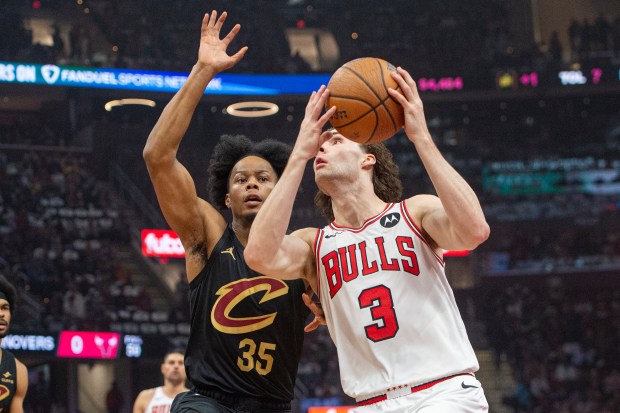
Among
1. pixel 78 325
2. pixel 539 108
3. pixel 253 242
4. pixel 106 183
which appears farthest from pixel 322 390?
pixel 253 242

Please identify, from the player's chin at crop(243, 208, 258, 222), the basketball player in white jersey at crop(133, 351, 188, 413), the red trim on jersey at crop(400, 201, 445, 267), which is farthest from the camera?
the basketball player in white jersey at crop(133, 351, 188, 413)

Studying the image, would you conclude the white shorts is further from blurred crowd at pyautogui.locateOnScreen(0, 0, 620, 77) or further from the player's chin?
blurred crowd at pyautogui.locateOnScreen(0, 0, 620, 77)

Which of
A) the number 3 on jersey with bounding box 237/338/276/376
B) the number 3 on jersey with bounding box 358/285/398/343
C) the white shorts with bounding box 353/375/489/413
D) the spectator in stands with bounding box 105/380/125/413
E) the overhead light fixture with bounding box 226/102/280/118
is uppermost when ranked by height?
the overhead light fixture with bounding box 226/102/280/118

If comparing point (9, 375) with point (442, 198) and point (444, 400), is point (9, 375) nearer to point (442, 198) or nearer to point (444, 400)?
point (444, 400)

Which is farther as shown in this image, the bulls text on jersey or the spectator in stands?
the spectator in stands

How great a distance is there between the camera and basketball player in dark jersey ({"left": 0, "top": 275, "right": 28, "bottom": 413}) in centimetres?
714

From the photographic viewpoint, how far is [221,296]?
4.97m

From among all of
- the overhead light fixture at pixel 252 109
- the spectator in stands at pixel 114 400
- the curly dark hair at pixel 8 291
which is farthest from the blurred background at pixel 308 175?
the curly dark hair at pixel 8 291

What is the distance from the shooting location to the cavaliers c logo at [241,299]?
194 inches

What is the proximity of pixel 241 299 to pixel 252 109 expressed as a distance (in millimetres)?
22547

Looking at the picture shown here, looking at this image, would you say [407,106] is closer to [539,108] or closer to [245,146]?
[245,146]

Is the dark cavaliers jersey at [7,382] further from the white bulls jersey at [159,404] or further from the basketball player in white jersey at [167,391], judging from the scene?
the white bulls jersey at [159,404]

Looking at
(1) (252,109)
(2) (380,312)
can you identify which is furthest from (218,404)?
(1) (252,109)

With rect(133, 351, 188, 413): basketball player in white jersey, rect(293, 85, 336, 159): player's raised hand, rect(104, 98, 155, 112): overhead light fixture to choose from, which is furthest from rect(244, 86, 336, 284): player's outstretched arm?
rect(104, 98, 155, 112): overhead light fixture
